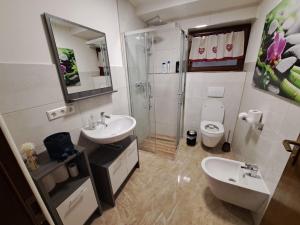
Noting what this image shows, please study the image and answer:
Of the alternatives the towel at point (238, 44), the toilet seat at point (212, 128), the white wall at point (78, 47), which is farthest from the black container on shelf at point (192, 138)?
the white wall at point (78, 47)

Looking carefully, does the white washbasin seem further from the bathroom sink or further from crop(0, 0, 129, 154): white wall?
crop(0, 0, 129, 154): white wall

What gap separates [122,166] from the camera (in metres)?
1.55

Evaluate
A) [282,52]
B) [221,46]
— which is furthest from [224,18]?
[282,52]

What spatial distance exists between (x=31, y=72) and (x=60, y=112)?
36 centimetres

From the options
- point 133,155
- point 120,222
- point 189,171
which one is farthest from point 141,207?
point 189,171

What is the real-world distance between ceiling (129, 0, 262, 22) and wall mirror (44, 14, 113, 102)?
889 millimetres

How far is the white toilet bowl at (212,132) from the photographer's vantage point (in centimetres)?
207

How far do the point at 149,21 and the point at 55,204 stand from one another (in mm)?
2685

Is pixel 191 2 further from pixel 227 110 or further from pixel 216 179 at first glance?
pixel 216 179

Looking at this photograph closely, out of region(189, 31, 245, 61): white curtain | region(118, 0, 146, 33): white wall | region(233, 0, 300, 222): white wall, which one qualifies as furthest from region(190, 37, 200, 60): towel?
region(118, 0, 146, 33): white wall

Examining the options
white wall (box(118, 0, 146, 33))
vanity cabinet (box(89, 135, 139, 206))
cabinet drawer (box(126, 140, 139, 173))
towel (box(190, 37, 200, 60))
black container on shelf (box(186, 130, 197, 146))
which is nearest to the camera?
vanity cabinet (box(89, 135, 139, 206))

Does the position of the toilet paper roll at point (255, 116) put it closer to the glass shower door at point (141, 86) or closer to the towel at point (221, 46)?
the towel at point (221, 46)

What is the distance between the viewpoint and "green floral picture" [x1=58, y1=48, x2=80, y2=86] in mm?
1161

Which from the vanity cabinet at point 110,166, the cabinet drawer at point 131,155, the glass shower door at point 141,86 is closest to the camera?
the vanity cabinet at point 110,166
